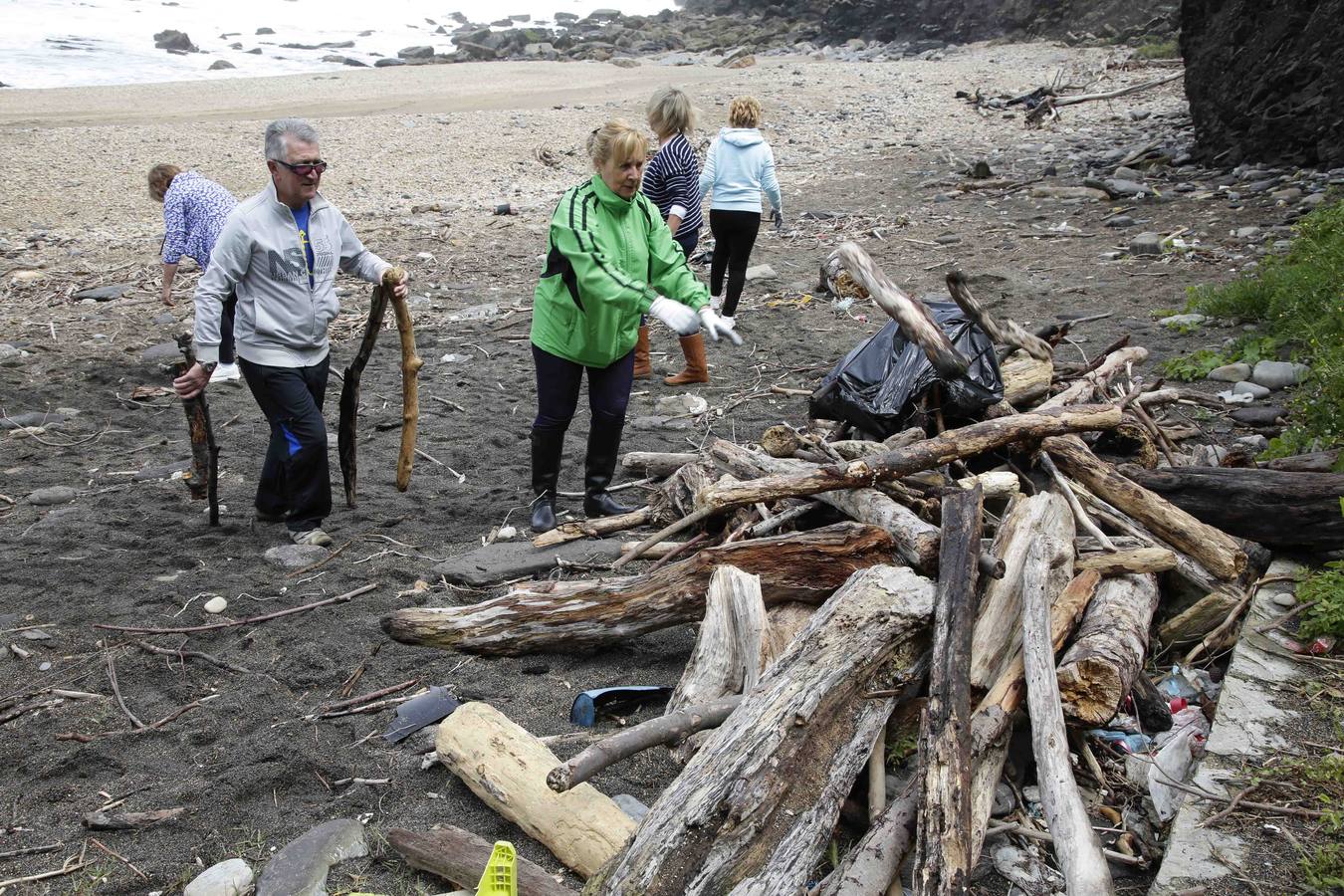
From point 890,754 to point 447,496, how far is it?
3417 mm

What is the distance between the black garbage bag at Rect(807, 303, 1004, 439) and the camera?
15.6 feet

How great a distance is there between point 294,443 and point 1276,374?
5504mm

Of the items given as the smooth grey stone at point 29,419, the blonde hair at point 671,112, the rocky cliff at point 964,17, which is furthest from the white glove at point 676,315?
the rocky cliff at point 964,17

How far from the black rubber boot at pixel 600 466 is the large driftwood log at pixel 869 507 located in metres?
0.75

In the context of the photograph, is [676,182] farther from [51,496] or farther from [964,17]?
[964,17]

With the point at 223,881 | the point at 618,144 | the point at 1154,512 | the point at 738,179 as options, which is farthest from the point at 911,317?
the point at 738,179

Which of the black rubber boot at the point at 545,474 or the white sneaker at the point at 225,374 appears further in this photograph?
the white sneaker at the point at 225,374

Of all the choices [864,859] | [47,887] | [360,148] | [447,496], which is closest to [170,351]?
[447,496]

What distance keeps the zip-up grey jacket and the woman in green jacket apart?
1.06 m

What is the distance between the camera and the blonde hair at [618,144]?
455 centimetres

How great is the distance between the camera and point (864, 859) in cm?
261

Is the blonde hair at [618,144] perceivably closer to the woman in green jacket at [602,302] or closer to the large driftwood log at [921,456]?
the woman in green jacket at [602,302]

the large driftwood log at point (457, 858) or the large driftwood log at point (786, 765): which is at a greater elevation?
the large driftwood log at point (786, 765)

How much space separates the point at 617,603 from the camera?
3998 millimetres
